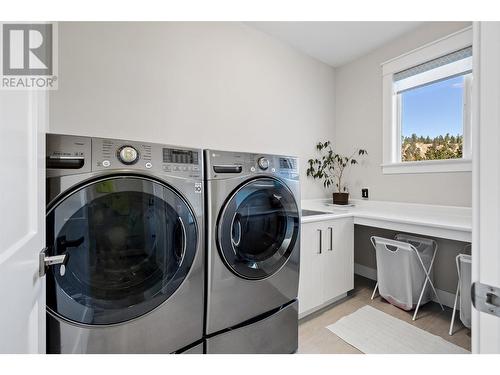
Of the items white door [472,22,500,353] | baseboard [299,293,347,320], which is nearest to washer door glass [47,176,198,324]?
white door [472,22,500,353]

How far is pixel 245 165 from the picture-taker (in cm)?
127

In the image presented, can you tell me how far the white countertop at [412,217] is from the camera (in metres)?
1.64

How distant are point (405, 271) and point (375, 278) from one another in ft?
2.38

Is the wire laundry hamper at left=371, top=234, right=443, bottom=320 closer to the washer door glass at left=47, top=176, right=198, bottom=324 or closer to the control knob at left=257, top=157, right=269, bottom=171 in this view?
the control knob at left=257, top=157, right=269, bottom=171

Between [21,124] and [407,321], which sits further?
[407,321]

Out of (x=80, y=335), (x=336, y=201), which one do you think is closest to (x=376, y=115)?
(x=336, y=201)

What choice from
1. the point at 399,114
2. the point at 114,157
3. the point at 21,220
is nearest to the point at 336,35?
the point at 399,114

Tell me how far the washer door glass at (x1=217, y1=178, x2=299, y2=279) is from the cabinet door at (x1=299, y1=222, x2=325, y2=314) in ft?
1.24

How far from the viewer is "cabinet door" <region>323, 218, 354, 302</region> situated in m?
1.95

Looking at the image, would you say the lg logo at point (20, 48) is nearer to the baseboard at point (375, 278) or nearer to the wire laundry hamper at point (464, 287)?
the wire laundry hamper at point (464, 287)

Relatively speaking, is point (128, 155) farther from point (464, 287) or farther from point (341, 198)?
point (464, 287)
